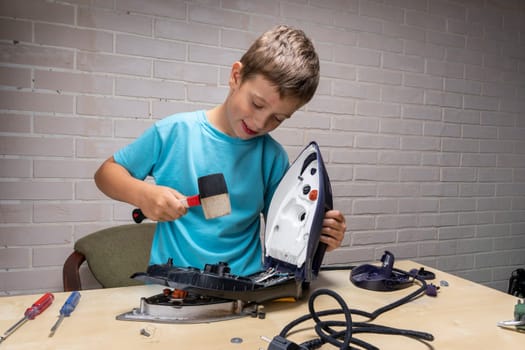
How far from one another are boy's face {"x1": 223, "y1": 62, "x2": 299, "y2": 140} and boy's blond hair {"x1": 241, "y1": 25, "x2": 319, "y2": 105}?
2 cm

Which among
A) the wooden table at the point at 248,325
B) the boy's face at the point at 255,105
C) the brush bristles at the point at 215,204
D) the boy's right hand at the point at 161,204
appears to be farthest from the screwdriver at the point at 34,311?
the boy's face at the point at 255,105

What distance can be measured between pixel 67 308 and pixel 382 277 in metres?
0.73

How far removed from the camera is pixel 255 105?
96 centimetres

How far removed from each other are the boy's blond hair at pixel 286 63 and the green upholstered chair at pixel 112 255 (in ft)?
2.99

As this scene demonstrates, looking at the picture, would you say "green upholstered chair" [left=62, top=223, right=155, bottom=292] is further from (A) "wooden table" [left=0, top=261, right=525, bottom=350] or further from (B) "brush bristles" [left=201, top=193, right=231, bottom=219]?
(B) "brush bristles" [left=201, top=193, right=231, bottom=219]

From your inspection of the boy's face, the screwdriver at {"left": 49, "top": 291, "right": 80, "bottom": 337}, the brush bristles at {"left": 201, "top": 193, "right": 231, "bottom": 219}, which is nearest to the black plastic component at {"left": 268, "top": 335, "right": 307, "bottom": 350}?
the brush bristles at {"left": 201, "top": 193, "right": 231, "bottom": 219}

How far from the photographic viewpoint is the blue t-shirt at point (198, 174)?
1.06 meters

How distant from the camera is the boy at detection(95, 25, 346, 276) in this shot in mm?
945

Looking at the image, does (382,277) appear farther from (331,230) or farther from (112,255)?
(112,255)

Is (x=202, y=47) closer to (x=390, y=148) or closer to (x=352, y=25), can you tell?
(x=352, y=25)

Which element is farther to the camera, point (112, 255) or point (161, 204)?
point (112, 255)

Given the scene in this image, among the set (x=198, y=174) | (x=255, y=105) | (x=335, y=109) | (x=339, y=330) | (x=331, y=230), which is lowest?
(x=339, y=330)

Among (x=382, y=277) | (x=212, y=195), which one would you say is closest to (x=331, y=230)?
(x=382, y=277)

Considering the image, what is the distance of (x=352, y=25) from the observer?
6.92 feet
